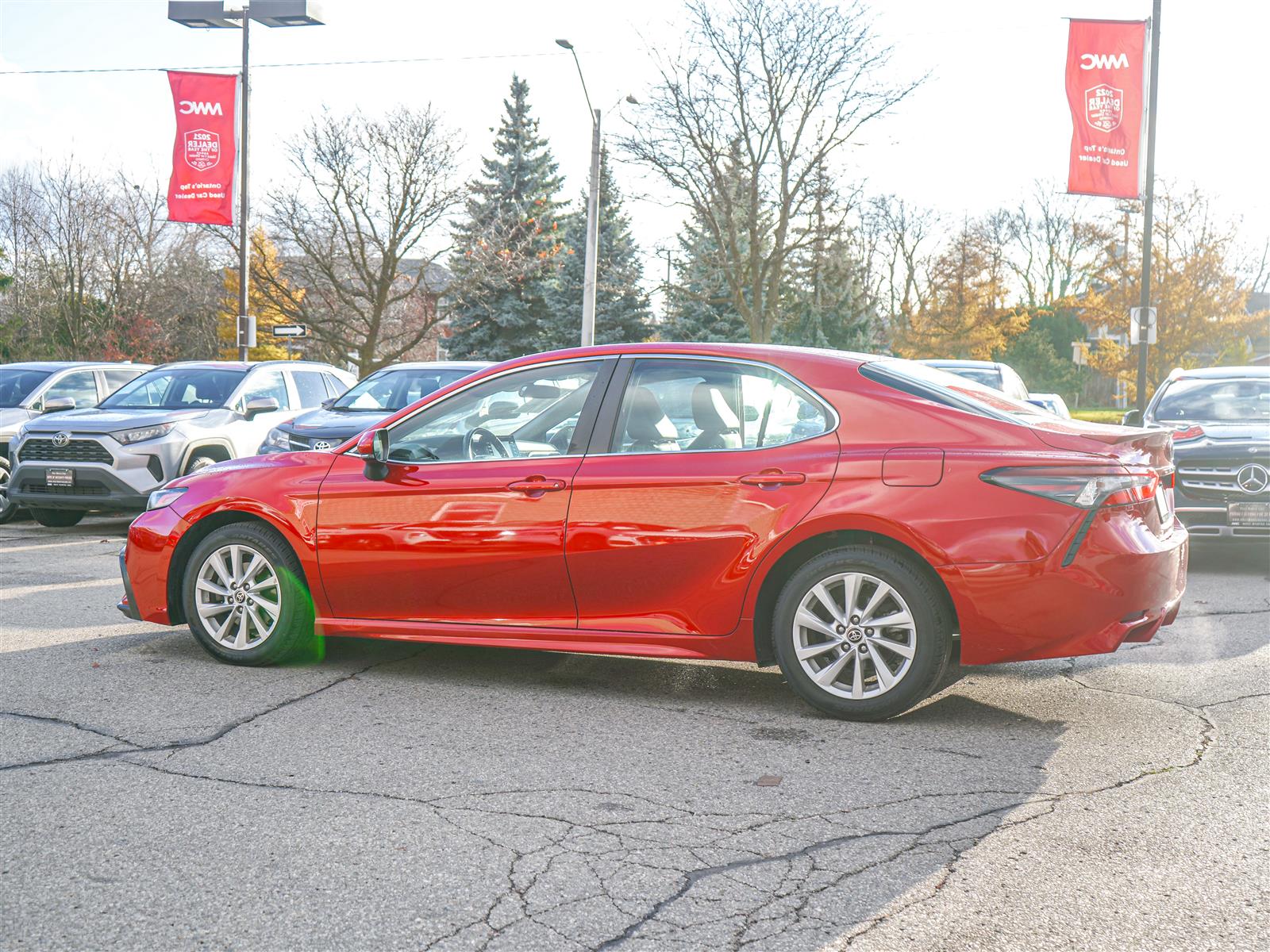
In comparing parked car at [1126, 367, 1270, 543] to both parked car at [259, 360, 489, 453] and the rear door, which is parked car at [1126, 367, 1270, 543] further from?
parked car at [259, 360, 489, 453]

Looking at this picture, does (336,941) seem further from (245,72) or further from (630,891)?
(245,72)

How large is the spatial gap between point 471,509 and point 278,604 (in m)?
1.20

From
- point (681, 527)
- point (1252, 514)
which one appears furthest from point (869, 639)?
point (1252, 514)

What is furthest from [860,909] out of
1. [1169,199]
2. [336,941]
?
[1169,199]

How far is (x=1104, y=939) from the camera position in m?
3.07

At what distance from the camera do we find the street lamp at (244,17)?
23953mm

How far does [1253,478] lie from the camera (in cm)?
970

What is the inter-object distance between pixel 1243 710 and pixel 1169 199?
40.9m

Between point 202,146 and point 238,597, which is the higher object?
point 202,146

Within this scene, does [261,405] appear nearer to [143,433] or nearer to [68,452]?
A: [143,433]

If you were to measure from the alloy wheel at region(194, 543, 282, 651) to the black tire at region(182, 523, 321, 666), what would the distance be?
A: 1 centimetres

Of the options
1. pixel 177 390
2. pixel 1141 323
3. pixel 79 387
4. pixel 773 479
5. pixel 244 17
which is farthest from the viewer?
pixel 244 17

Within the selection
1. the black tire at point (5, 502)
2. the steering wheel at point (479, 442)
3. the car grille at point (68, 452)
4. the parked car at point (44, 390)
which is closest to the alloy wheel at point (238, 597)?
the steering wheel at point (479, 442)

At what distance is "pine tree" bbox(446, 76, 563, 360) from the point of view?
40.6m
